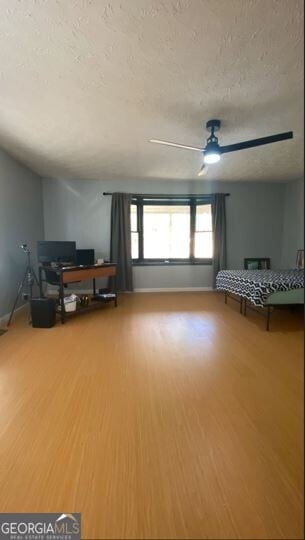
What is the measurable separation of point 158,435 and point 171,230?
438cm

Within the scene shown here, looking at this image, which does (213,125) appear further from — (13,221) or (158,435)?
(13,221)

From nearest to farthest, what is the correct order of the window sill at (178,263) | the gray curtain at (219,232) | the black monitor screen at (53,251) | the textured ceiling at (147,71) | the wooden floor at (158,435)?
the wooden floor at (158,435) → the textured ceiling at (147,71) → the black monitor screen at (53,251) → the gray curtain at (219,232) → the window sill at (178,263)

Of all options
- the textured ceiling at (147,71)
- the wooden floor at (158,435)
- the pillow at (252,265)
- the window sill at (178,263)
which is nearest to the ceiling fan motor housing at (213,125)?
the textured ceiling at (147,71)

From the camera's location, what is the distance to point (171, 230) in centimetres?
532

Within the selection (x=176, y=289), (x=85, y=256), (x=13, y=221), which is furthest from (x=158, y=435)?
(x=176, y=289)

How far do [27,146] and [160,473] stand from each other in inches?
151

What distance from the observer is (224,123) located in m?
2.55

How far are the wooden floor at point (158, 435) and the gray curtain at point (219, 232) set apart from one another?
2.77 meters

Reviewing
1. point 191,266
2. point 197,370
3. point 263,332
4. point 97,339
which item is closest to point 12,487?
point 197,370

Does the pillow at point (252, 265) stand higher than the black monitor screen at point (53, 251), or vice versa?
the black monitor screen at point (53, 251)

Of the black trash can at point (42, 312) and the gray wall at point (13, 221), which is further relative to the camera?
the gray wall at point (13, 221)

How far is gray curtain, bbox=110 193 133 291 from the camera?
4.96 meters

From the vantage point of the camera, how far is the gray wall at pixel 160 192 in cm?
496

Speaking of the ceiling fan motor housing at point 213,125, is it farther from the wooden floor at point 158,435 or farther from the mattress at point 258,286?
the wooden floor at point 158,435
